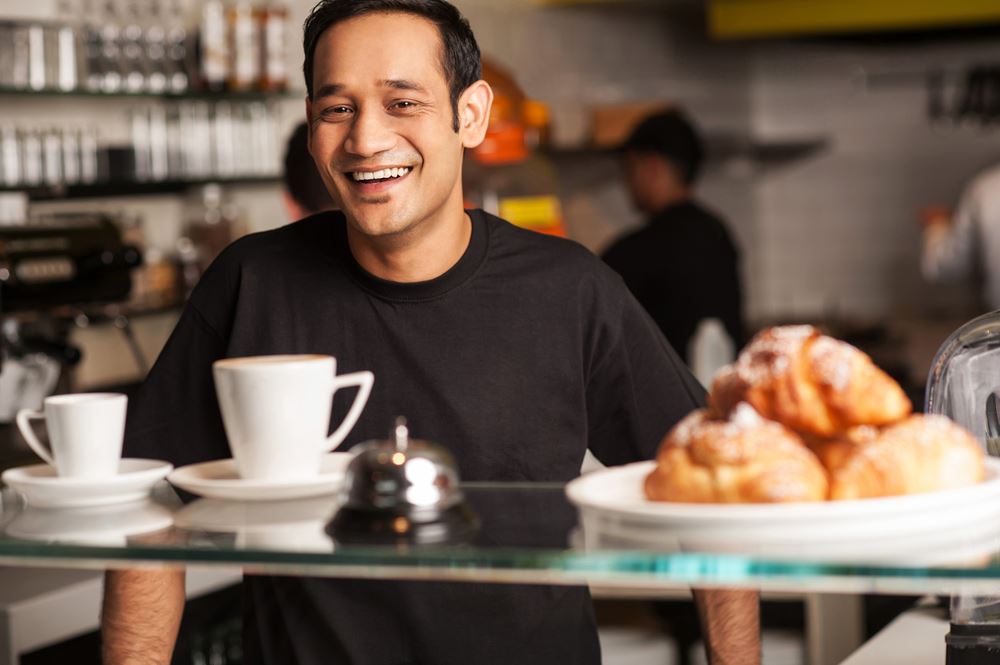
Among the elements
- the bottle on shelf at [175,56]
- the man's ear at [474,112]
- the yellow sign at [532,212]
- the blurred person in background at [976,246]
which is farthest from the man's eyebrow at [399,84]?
the blurred person in background at [976,246]

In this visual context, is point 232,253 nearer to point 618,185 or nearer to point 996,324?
point 996,324

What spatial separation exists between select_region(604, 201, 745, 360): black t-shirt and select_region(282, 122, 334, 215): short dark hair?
1.36 meters

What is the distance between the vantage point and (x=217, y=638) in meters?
2.90

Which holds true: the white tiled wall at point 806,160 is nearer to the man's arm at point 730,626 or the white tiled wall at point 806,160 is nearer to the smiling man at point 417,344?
the smiling man at point 417,344

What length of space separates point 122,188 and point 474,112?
2.69 m

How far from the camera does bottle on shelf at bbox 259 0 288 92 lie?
14.2ft

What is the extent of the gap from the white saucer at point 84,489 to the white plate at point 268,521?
0.14 feet

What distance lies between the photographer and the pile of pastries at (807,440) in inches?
34.4

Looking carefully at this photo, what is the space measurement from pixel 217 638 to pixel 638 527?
217cm

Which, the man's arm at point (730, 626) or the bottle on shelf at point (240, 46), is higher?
the bottle on shelf at point (240, 46)

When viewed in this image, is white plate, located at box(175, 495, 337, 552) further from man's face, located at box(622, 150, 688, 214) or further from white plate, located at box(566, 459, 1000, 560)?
man's face, located at box(622, 150, 688, 214)

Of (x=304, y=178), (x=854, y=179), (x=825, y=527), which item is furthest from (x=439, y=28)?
(x=854, y=179)

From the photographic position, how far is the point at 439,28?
1.53m

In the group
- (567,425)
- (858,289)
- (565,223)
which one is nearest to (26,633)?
(567,425)
